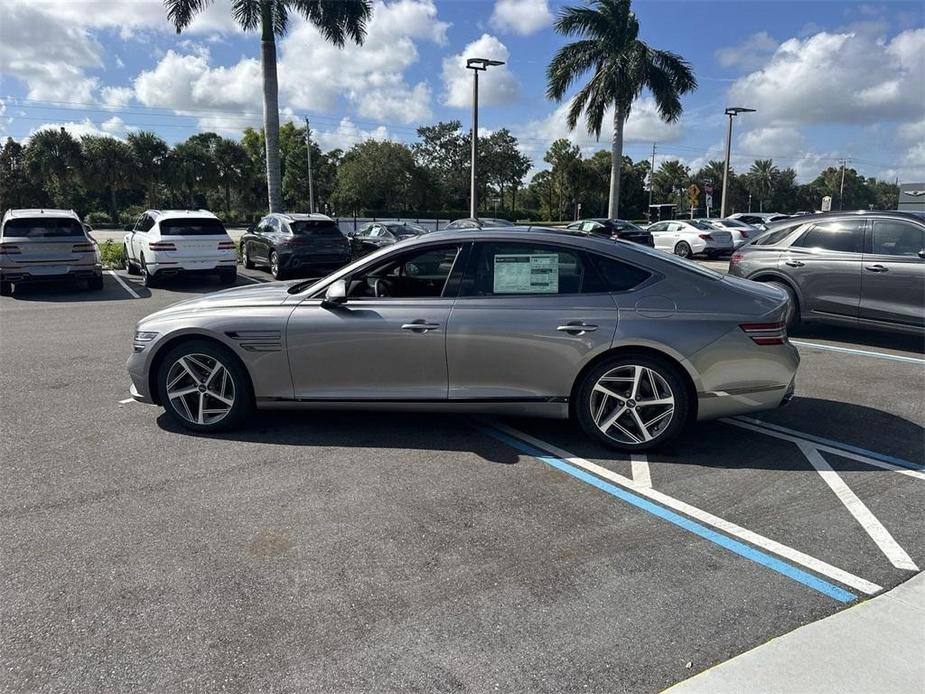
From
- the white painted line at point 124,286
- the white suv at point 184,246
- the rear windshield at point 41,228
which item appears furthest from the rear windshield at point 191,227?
the rear windshield at point 41,228

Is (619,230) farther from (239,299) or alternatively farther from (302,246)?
(239,299)

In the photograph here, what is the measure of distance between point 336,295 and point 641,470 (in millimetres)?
2368

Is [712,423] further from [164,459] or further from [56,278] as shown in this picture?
[56,278]

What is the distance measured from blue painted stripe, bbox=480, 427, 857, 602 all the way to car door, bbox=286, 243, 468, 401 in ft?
2.81

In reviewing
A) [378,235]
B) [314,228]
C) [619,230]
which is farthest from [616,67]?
[314,228]

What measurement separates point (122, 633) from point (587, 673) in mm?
1858

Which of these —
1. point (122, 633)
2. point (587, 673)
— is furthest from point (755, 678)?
point (122, 633)

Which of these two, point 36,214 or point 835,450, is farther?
point 36,214

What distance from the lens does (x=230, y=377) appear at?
486cm

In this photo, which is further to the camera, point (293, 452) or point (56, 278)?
point (56, 278)

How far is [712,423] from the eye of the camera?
5.28 meters

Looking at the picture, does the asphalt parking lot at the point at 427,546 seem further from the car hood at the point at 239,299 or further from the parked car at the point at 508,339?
the car hood at the point at 239,299

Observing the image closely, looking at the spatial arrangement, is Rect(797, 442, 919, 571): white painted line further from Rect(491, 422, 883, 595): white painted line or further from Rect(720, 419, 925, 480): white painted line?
Rect(491, 422, 883, 595): white painted line

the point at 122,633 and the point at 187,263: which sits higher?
the point at 187,263
